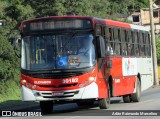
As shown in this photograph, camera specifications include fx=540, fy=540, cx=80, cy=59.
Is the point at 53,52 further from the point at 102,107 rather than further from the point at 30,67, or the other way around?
the point at 102,107

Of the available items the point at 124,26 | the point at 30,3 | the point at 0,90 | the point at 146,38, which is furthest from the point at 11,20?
the point at 124,26

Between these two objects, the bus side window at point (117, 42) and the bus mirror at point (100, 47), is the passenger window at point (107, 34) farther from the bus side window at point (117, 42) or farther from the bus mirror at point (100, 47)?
the bus mirror at point (100, 47)

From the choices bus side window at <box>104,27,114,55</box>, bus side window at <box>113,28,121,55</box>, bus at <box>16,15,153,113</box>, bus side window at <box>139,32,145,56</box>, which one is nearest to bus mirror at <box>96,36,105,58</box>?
bus at <box>16,15,153,113</box>

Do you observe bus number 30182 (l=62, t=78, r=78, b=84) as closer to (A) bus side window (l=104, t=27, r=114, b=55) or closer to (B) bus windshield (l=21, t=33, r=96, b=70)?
(B) bus windshield (l=21, t=33, r=96, b=70)

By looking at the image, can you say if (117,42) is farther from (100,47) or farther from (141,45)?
(141,45)

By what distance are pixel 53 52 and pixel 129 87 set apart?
5.33 m

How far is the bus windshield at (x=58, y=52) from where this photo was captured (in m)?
17.3

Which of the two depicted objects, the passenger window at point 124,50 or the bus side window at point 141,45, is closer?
the passenger window at point 124,50

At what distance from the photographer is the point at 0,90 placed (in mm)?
31016

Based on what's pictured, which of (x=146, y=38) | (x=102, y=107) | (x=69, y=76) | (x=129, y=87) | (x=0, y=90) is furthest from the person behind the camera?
(x=0, y=90)

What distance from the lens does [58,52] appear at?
1738cm

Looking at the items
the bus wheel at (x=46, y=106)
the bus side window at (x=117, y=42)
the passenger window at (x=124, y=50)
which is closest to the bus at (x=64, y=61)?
the bus wheel at (x=46, y=106)

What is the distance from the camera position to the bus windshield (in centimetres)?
1726

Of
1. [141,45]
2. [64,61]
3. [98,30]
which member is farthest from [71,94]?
[141,45]
